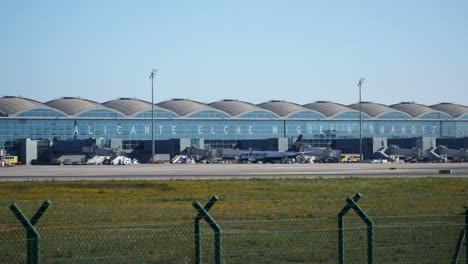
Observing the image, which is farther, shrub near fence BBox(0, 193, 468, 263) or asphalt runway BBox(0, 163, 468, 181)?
asphalt runway BBox(0, 163, 468, 181)

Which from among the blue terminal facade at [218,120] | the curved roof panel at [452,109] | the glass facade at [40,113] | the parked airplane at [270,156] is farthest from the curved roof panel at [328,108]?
the glass facade at [40,113]

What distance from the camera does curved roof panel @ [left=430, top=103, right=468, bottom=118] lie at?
615ft

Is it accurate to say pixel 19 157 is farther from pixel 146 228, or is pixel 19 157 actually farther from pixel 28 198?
pixel 146 228

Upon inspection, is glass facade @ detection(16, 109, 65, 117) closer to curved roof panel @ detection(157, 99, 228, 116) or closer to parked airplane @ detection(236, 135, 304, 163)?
curved roof panel @ detection(157, 99, 228, 116)

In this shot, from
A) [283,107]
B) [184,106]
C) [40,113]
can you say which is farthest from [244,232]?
[283,107]

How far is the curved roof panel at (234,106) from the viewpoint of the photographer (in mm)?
170625

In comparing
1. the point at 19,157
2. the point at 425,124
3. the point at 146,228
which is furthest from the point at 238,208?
the point at 425,124

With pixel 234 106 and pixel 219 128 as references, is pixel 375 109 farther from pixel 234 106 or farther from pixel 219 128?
pixel 219 128

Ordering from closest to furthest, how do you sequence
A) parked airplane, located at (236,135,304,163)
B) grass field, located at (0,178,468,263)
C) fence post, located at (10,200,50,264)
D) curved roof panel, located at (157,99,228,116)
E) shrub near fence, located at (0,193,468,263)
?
fence post, located at (10,200,50,264), shrub near fence, located at (0,193,468,263), grass field, located at (0,178,468,263), parked airplane, located at (236,135,304,163), curved roof panel, located at (157,99,228,116)

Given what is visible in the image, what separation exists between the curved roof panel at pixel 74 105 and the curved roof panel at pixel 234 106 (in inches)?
990

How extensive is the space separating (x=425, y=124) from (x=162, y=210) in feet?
520

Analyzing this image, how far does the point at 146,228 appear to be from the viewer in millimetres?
22312

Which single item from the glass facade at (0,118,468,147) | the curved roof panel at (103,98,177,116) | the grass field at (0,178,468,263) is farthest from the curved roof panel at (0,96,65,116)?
the grass field at (0,178,468,263)

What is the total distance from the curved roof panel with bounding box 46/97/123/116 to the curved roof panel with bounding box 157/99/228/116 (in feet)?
46.1
